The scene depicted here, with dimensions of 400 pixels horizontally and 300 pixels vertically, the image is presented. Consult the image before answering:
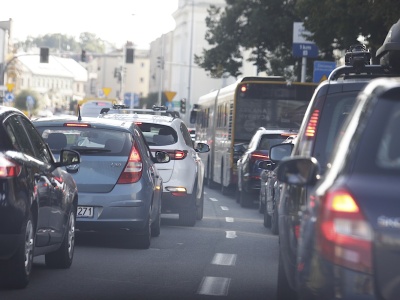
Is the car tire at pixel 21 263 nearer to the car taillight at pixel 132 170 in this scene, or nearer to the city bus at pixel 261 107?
the car taillight at pixel 132 170

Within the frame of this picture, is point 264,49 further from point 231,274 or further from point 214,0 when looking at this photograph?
point 214,0

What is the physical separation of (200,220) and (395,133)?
14850 mm

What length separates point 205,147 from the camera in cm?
2086

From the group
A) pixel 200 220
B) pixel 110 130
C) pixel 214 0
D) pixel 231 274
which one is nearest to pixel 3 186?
pixel 231 274

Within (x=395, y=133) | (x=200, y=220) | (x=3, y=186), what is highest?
(x=395, y=133)

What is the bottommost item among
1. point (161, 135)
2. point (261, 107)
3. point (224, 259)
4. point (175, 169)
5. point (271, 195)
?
point (224, 259)

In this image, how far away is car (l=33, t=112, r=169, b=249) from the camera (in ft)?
46.4

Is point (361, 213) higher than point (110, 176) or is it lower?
higher

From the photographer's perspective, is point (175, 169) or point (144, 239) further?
point (175, 169)

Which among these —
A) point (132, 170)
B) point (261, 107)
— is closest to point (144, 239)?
point (132, 170)

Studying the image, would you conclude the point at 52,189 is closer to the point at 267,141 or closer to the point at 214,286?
the point at 214,286

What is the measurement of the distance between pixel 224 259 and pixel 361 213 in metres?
8.09

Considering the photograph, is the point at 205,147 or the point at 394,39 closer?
the point at 394,39

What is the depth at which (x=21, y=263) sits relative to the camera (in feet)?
32.5
